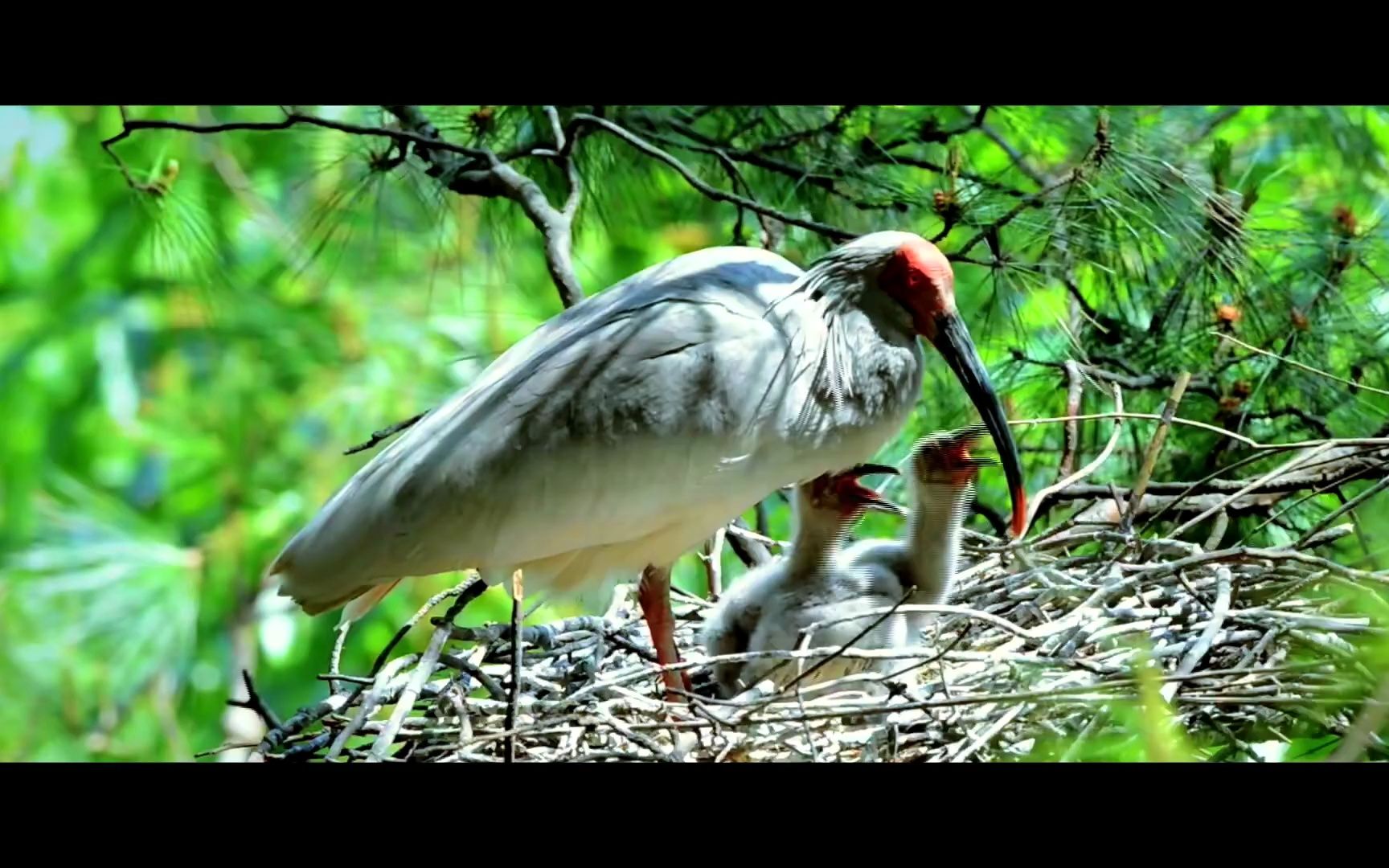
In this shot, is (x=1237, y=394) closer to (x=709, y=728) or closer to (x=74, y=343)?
(x=709, y=728)

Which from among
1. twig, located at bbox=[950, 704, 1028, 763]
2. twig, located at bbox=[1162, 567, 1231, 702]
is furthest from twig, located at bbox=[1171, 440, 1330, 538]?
twig, located at bbox=[950, 704, 1028, 763]

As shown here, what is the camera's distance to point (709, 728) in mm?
1837

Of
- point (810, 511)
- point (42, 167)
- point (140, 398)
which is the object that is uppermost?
point (42, 167)

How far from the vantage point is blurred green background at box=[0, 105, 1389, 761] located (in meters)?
3.33

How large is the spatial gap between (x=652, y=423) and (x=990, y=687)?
0.53m

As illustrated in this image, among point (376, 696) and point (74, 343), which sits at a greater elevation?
point (74, 343)

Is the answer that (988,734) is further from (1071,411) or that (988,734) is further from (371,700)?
(1071,411)

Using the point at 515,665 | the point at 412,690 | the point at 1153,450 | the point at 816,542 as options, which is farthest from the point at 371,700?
the point at 1153,450

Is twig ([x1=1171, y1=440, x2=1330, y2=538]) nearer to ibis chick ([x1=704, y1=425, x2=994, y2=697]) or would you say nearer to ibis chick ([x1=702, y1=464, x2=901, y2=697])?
ibis chick ([x1=704, y1=425, x2=994, y2=697])

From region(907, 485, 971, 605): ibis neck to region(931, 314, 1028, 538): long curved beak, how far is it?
0.27 ft

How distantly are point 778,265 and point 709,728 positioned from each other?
2.28ft
